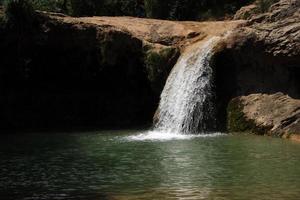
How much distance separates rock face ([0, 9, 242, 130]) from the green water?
7790mm

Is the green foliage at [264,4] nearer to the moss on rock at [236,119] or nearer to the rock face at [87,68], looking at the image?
the rock face at [87,68]

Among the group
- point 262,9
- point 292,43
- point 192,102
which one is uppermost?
point 262,9

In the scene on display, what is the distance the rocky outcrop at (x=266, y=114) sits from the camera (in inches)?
1009

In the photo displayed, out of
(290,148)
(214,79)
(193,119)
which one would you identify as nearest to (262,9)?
(214,79)

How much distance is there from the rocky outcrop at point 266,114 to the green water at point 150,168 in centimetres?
108

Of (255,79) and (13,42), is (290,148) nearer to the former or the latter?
(255,79)

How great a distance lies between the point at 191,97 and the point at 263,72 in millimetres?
3483

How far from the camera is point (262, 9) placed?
32875mm

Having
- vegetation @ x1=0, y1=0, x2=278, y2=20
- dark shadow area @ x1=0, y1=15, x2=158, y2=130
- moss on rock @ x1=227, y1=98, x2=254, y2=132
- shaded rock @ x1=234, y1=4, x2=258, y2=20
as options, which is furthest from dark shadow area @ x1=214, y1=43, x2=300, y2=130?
vegetation @ x1=0, y1=0, x2=278, y2=20

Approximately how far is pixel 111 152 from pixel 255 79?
32.1 feet

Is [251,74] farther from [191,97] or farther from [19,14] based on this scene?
[19,14]

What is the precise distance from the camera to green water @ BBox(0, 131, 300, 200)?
14.4m

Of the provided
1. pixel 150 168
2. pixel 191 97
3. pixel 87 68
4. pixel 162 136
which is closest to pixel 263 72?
pixel 191 97

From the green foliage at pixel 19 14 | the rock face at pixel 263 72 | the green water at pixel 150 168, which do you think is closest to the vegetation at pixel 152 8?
the green foliage at pixel 19 14
